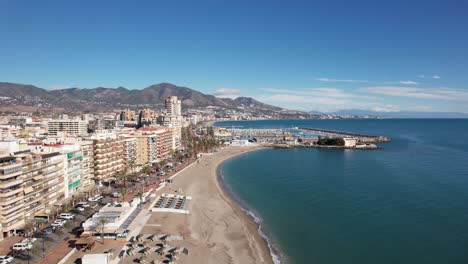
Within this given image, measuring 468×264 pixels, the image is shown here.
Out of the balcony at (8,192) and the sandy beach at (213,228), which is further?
the balcony at (8,192)

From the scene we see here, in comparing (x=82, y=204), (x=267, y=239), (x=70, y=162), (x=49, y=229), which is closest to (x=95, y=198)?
(x=82, y=204)

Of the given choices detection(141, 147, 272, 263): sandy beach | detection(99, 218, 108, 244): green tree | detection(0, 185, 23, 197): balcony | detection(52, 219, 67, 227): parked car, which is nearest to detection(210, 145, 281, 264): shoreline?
detection(141, 147, 272, 263): sandy beach

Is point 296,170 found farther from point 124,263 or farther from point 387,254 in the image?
point 124,263

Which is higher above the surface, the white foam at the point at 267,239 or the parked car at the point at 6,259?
the parked car at the point at 6,259

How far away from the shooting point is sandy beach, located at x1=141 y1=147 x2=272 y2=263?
2467cm

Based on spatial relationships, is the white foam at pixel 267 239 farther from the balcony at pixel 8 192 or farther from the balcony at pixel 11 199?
the balcony at pixel 8 192

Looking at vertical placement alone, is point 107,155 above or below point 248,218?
above

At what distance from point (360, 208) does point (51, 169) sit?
3272 centimetres

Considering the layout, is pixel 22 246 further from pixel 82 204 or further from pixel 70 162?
pixel 70 162

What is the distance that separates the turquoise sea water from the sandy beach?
2.07 meters

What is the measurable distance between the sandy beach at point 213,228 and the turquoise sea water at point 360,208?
207cm

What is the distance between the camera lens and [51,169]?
32781 millimetres

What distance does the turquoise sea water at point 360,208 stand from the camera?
26219 mm

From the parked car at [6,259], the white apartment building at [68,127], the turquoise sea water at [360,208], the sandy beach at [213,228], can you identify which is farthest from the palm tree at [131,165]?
the white apartment building at [68,127]
